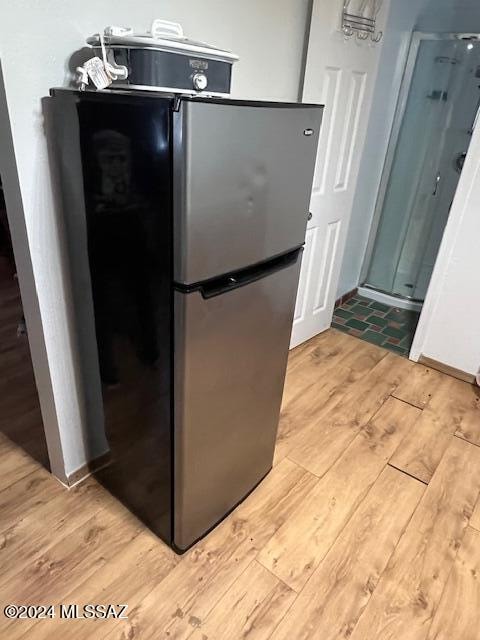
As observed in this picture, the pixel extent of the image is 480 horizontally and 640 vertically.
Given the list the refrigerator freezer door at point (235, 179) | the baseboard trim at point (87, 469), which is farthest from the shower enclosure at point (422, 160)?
the baseboard trim at point (87, 469)

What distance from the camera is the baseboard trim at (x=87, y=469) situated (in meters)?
1.71

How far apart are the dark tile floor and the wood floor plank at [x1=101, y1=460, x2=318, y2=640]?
1385mm

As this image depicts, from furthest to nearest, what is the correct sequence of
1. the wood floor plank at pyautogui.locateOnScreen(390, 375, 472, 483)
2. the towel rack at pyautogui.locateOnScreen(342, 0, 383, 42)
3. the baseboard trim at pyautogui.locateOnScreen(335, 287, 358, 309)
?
the baseboard trim at pyautogui.locateOnScreen(335, 287, 358, 309)
the towel rack at pyautogui.locateOnScreen(342, 0, 383, 42)
the wood floor plank at pyautogui.locateOnScreen(390, 375, 472, 483)

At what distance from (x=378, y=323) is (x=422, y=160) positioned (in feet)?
4.05

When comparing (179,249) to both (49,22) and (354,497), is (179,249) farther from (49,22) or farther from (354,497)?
(354,497)

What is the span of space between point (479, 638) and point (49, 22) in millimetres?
2160

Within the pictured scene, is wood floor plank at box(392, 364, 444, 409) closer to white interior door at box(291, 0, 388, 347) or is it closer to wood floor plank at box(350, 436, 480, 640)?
wood floor plank at box(350, 436, 480, 640)

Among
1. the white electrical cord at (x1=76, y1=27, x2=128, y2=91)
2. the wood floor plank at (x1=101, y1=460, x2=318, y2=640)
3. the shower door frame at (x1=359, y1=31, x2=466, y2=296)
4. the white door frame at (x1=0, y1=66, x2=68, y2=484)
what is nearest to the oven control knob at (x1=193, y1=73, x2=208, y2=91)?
the white electrical cord at (x1=76, y1=27, x2=128, y2=91)

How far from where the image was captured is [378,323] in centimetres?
320

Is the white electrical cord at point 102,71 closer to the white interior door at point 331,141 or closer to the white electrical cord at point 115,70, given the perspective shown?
the white electrical cord at point 115,70

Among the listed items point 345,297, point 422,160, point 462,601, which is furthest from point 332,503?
point 422,160

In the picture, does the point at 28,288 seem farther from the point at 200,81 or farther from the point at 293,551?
the point at 293,551

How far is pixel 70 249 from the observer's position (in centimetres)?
138

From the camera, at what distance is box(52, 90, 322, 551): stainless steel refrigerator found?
99 centimetres
